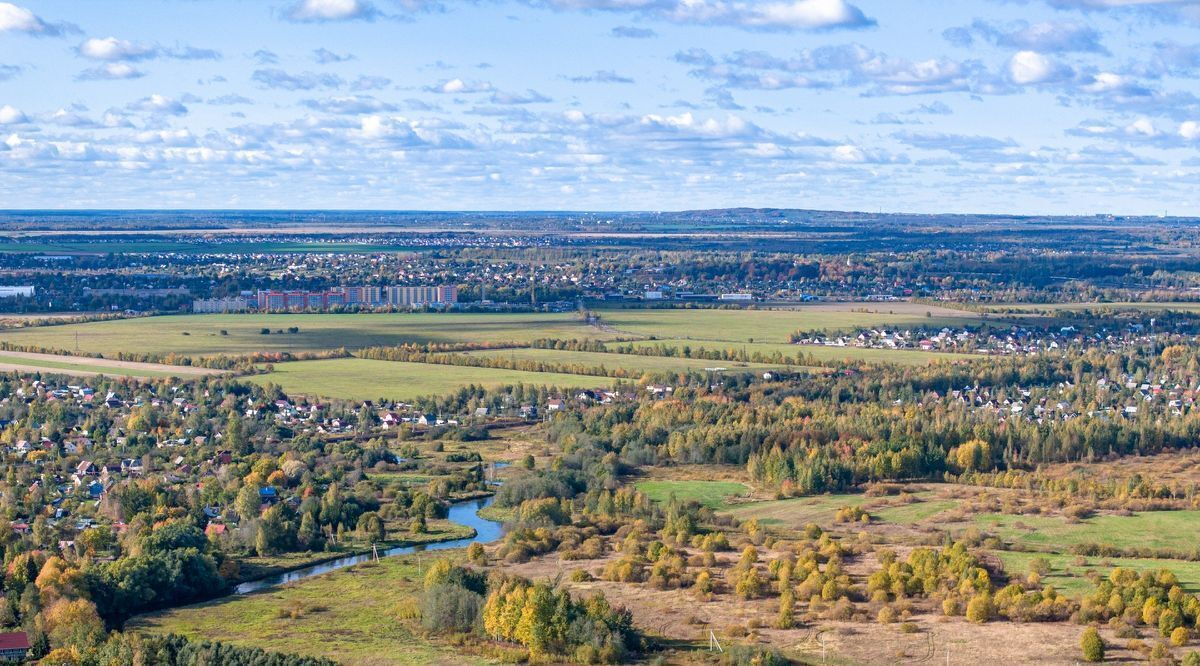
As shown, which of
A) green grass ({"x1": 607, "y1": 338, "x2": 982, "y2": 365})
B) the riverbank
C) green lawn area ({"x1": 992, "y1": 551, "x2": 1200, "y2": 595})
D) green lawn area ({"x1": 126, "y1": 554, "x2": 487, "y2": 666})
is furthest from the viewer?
green grass ({"x1": 607, "y1": 338, "x2": 982, "y2": 365})

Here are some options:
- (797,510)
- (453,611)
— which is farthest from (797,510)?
(453,611)

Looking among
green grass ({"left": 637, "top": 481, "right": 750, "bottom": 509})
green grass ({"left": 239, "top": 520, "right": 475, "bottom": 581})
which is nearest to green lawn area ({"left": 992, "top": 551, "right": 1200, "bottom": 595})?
green grass ({"left": 637, "top": 481, "right": 750, "bottom": 509})

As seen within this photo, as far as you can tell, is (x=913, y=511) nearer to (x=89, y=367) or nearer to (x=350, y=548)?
(x=350, y=548)

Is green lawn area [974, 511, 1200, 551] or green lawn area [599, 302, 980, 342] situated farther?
green lawn area [599, 302, 980, 342]

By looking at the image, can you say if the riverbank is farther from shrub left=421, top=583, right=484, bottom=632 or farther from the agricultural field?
the agricultural field

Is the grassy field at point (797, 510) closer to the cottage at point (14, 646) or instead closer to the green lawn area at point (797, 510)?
the green lawn area at point (797, 510)

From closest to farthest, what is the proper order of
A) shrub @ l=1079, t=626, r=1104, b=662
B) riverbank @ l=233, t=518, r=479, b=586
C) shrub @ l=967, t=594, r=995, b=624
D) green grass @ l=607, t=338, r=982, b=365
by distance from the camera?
shrub @ l=1079, t=626, r=1104, b=662 → shrub @ l=967, t=594, r=995, b=624 → riverbank @ l=233, t=518, r=479, b=586 → green grass @ l=607, t=338, r=982, b=365
